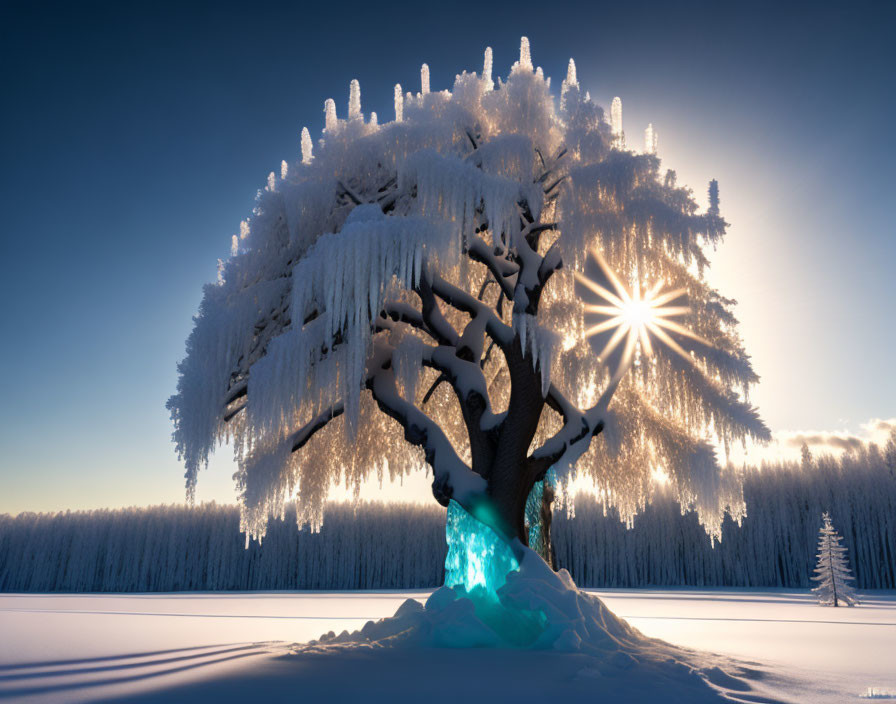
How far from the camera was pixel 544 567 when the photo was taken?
6.74 meters

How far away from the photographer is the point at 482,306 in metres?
8.02

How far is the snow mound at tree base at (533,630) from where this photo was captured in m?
5.45

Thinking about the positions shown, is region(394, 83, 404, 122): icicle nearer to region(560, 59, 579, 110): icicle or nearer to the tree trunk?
region(560, 59, 579, 110): icicle

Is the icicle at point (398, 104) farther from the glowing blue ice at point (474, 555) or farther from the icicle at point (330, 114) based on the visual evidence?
the glowing blue ice at point (474, 555)

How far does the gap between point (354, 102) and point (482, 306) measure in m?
3.57

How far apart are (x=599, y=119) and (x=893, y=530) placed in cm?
2306

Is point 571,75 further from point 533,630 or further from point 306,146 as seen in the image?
point 533,630

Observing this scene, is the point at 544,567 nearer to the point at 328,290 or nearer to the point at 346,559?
the point at 328,290

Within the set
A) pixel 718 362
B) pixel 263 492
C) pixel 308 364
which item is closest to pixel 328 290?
pixel 308 364

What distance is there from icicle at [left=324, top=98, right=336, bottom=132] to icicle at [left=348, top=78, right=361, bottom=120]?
0.84 ft

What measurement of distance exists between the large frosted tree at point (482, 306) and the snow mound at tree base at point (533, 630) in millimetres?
781

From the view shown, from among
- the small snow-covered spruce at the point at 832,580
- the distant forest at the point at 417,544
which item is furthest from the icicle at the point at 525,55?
the distant forest at the point at 417,544

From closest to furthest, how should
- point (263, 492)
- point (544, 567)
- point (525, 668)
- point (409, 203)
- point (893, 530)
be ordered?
1. point (525, 668)
2. point (544, 567)
3. point (409, 203)
4. point (263, 492)
5. point (893, 530)

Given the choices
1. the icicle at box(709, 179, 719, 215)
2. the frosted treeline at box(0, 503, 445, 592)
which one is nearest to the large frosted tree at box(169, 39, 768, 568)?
the icicle at box(709, 179, 719, 215)
